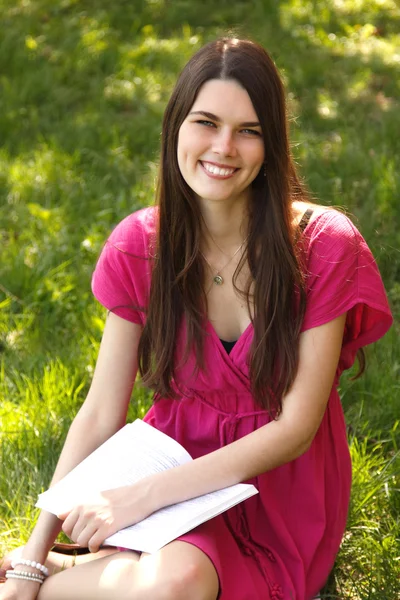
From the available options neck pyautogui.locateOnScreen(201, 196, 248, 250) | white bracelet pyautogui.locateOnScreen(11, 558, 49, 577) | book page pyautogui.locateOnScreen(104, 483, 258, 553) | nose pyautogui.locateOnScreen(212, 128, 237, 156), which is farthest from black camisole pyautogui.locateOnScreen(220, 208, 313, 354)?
white bracelet pyautogui.locateOnScreen(11, 558, 49, 577)

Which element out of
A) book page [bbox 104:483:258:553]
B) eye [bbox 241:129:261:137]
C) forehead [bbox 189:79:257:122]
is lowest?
book page [bbox 104:483:258:553]

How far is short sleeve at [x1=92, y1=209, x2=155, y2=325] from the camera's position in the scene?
8.73ft

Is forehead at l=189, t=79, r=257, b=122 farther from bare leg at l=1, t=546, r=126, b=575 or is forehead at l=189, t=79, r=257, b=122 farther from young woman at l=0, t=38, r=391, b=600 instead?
bare leg at l=1, t=546, r=126, b=575

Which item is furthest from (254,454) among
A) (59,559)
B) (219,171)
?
(219,171)

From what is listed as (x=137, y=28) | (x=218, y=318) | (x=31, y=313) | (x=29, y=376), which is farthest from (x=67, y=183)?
(x=218, y=318)

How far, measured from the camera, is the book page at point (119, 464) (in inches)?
96.0

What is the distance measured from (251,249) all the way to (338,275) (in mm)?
255

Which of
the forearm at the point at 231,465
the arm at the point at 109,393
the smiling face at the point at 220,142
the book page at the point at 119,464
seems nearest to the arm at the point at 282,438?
the forearm at the point at 231,465

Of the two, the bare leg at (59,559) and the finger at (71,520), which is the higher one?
the finger at (71,520)

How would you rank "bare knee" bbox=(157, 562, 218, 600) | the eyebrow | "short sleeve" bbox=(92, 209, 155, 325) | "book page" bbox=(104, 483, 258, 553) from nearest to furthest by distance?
"bare knee" bbox=(157, 562, 218, 600) < "book page" bbox=(104, 483, 258, 553) < the eyebrow < "short sleeve" bbox=(92, 209, 155, 325)

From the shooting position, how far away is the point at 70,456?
263 cm

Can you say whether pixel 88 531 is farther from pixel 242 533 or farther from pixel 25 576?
pixel 242 533

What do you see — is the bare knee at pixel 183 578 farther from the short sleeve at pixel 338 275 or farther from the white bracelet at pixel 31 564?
the short sleeve at pixel 338 275

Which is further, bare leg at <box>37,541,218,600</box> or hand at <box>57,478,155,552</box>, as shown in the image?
hand at <box>57,478,155,552</box>
